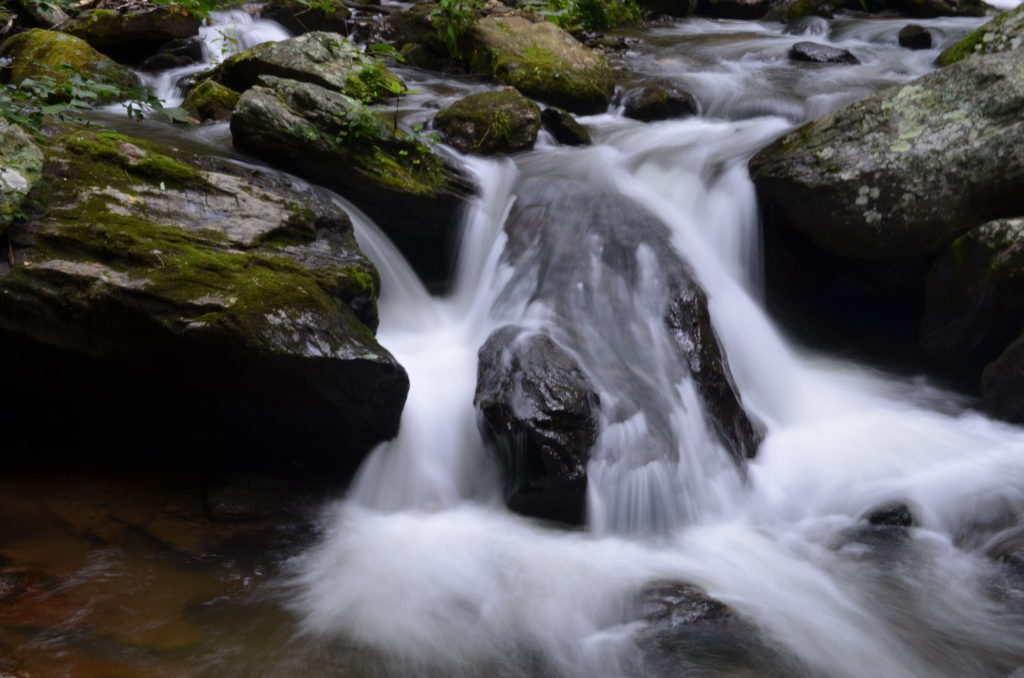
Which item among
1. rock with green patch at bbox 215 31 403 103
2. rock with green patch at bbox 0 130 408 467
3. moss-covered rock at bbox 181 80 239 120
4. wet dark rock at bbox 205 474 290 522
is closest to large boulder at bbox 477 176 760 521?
rock with green patch at bbox 0 130 408 467

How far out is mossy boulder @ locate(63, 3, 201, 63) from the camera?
935 centimetres

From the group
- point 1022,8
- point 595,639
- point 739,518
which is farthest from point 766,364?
point 1022,8

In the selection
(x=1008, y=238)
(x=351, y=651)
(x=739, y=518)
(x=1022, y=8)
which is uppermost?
(x=1022, y=8)

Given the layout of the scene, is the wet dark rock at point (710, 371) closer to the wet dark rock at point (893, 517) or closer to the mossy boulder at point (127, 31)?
the wet dark rock at point (893, 517)

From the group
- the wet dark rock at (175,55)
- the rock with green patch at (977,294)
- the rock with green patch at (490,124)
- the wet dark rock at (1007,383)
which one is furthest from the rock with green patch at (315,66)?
the wet dark rock at (1007,383)

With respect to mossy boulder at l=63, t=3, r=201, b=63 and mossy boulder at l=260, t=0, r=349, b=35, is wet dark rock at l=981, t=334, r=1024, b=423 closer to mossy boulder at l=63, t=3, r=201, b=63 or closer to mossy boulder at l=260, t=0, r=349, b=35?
mossy boulder at l=63, t=3, r=201, b=63

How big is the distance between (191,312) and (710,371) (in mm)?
3297

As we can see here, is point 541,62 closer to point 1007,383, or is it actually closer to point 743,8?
point 1007,383

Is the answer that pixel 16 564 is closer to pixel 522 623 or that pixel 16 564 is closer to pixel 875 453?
pixel 522 623

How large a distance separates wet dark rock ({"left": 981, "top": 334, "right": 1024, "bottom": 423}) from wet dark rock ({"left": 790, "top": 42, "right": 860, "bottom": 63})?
676cm

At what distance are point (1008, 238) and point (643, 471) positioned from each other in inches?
128

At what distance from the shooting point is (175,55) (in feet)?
31.6

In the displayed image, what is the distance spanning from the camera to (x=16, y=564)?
3.08 metres

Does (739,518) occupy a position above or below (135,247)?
below
